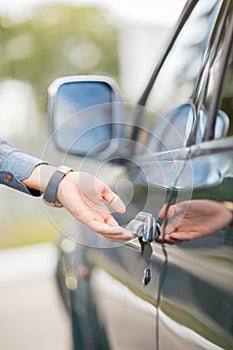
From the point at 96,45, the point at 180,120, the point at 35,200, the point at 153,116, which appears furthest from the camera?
the point at 96,45

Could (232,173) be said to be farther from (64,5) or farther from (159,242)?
(64,5)

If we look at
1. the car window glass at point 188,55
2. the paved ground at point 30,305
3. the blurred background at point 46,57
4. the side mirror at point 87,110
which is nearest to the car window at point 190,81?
the car window glass at point 188,55

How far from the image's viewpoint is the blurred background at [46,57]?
13.7m

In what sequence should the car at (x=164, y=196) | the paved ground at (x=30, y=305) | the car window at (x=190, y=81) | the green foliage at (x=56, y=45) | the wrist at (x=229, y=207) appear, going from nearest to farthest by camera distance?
1. the wrist at (x=229, y=207)
2. the car at (x=164, y=196)
3. the car window at (x=190, y=81)
4. the paved ground at (x=30, y=305)
5. the green foliage at (x=56, y=45)

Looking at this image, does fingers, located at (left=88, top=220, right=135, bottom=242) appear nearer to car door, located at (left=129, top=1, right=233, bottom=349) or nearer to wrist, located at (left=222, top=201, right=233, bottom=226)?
car door, located at (left=129, top=1, right=233, bottom=349)

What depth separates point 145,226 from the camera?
221 centimetres

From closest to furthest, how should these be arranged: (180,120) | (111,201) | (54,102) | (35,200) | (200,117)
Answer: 1. (111,201)
2. (200,117)
3. (180,120)
4. (54,102)
5. (35,200)

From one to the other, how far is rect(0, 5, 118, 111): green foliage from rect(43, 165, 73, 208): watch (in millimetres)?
17448

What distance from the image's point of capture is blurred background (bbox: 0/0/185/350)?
1374 cm

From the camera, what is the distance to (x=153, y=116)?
4.36m

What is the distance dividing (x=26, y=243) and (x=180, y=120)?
31.8 ft

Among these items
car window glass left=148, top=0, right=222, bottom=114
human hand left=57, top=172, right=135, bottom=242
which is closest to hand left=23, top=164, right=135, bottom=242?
human hand left=57, top=172, right=135, bottom=242

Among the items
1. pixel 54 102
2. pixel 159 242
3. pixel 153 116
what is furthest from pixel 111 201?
pixel 153 116

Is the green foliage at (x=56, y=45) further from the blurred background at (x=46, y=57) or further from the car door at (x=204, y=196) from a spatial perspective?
the car door at (x=204, y=196)
